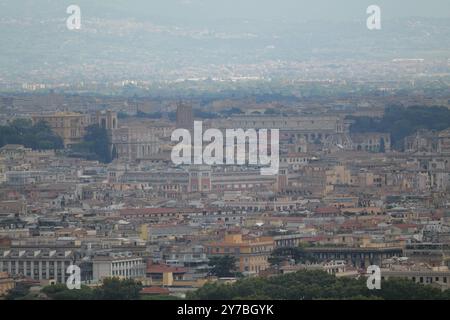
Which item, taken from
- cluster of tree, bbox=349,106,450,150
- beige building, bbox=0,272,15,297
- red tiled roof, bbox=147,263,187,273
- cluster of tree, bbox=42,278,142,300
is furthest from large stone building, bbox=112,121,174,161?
cluster of tree, bbox=42,278,142,300

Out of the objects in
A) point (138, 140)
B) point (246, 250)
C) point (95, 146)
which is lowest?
point (246, 250)

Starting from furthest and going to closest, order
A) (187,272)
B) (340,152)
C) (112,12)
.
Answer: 1. (112,12)
2. (340,152)
3. (187,272)

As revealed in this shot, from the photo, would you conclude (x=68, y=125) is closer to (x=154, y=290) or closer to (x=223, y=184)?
(x=223, y=184)

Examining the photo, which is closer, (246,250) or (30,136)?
(246,250)

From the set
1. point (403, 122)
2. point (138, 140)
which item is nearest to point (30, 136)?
point (138, 140)

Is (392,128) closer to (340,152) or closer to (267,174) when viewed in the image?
(340,152)

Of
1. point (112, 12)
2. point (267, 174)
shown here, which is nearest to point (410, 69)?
point (112, 12)

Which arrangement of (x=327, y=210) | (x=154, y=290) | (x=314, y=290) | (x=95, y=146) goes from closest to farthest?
1. (x=314, y=290)
2. (x=154, y=290)
3. (x=327, y=210)
4. (x=95, y=146)

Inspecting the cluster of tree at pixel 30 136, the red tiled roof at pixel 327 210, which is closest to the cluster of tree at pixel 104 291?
the red tiled roof at pixel 327 210
